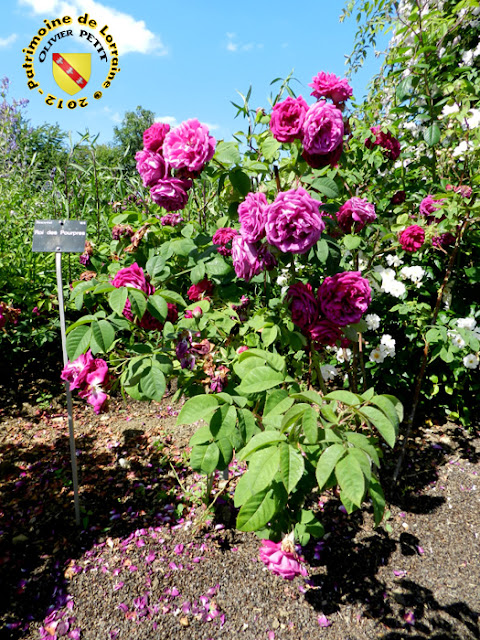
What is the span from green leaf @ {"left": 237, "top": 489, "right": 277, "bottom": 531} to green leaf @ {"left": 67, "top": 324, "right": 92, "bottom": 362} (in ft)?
2.06

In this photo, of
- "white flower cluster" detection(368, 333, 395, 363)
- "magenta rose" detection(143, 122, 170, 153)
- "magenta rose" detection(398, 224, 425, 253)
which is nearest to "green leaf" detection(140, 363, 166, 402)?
"magenta rose" detection(143, 122, 170, 153)

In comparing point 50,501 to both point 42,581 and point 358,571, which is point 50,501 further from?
point 358,571

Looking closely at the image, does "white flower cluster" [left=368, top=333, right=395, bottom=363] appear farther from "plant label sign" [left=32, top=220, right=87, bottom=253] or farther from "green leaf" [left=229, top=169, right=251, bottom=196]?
"plant label sign" [left=32, top=220, right=87, bottom=253]

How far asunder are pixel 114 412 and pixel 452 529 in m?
2.41

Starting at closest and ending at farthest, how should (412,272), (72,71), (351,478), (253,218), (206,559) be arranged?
1. (351,478)
2. (253,218)
3. (206,559)
4. (412,272)
5. (72,71)

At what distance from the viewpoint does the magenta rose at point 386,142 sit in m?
1.90

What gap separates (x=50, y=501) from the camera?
→ 2.20 metres

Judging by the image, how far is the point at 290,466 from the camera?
85 centimetres

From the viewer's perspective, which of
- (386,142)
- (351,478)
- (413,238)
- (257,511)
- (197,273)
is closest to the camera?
(351,478)

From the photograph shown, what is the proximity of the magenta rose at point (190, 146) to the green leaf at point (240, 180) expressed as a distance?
123mm

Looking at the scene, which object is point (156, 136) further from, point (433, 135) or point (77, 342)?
point (433, 135)

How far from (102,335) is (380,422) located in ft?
2.55

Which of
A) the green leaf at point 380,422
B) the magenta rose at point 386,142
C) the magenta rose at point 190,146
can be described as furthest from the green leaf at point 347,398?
the magenta rose at point 386,142

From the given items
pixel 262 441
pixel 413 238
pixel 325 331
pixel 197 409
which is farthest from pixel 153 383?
pixel 413 238
